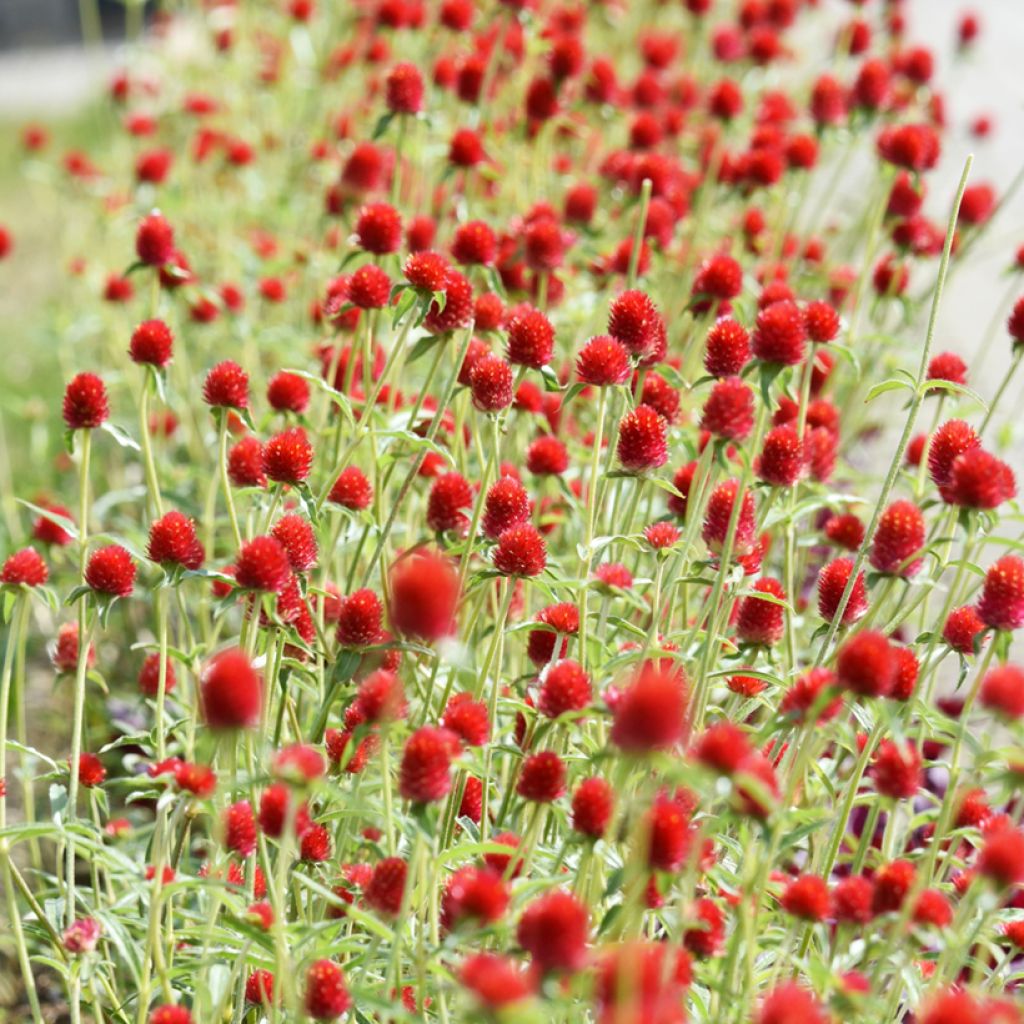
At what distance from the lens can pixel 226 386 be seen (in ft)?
7.51

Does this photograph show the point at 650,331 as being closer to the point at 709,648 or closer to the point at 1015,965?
the point at 709,648

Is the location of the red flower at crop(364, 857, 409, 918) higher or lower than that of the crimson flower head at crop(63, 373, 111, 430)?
lower

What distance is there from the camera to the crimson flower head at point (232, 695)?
1.45 meters

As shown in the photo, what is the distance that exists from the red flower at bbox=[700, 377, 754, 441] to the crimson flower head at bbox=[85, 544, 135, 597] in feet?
2.78

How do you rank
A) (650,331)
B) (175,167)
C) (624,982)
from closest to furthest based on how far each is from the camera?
(624,982)
(650,331)
(175,167)

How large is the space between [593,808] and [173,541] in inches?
31.0

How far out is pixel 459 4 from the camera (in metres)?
3.86

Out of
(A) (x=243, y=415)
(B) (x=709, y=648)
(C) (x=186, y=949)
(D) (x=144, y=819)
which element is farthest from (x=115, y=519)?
(B) (x=709, y=648)

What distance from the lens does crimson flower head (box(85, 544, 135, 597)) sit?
2.09 metres

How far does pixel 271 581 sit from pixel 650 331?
2.38 ft

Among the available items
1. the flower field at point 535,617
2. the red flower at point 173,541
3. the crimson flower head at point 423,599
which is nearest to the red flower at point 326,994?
the flower field at point 535,617

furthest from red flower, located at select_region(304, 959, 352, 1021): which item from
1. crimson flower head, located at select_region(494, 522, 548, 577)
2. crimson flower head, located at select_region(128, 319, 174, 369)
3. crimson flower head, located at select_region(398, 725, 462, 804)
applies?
crimson flower head, located at select_region(128, 319, 174, 369)

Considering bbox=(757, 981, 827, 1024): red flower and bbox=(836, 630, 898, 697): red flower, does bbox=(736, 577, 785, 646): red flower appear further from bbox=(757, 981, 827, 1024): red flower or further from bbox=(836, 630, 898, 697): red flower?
bbox=(757, 981, 827, 1024): red flower

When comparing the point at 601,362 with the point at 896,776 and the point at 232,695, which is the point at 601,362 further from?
the point at 232,695
